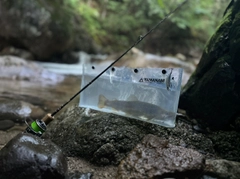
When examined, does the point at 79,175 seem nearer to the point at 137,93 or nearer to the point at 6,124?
the point at 137,93

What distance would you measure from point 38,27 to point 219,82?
9593 millimetres

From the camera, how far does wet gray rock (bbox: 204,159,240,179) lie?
73.7 inches

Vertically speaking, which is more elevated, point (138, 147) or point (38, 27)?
point (38, 27)

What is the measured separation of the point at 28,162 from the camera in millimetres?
1817

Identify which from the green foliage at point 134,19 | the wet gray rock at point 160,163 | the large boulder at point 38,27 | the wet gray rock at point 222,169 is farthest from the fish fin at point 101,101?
the green foliage at point 134,19

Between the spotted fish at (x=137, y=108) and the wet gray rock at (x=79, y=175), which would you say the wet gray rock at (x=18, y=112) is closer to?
the spotted fish at (x=137, y=108)

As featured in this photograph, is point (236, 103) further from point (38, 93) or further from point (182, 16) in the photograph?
point (182, 16)

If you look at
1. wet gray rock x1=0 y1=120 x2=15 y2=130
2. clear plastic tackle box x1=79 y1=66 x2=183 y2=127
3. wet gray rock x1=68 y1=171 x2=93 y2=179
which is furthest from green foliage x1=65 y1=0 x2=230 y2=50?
wet gray rock x1=68 y1=171 x2=93 y2=179

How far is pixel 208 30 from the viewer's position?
17359 mm

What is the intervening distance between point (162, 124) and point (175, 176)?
669 mm

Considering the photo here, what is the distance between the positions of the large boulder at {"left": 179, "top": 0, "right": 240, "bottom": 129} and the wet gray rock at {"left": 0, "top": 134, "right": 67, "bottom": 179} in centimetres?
158

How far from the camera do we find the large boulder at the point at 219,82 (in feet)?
7.82

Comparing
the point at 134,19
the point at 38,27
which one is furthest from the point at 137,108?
the point at 134,19

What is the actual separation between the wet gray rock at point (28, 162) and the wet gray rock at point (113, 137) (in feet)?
1.67
